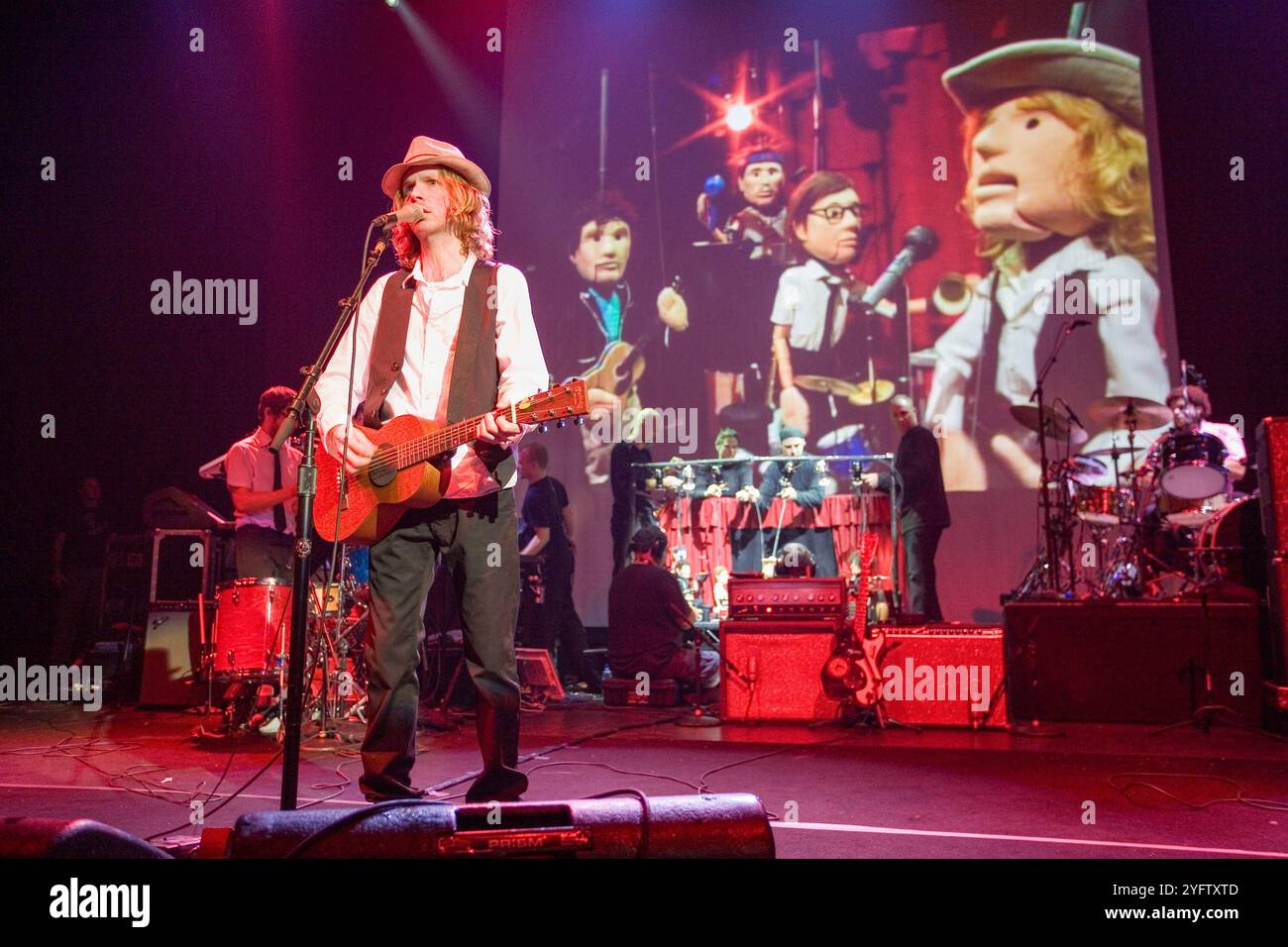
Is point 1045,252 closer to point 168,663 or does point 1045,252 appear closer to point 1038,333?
point 1038,333

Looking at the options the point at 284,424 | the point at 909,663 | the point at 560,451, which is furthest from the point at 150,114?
the point at 909,663

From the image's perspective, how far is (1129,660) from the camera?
634 cm

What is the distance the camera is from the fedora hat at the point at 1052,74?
921cm

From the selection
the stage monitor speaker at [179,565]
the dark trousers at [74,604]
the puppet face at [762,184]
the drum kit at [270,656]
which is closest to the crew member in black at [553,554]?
the drum kit at [270,656]

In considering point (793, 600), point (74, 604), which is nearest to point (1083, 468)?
point (793, 600)

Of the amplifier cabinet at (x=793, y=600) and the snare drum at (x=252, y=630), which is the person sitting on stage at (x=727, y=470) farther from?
the snare drum at (x=252, y=630)

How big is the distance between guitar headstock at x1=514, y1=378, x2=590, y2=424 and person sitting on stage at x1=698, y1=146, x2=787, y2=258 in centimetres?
743

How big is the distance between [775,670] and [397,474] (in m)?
3.79

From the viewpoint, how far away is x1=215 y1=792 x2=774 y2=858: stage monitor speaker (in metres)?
1.71

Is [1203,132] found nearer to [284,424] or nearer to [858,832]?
[858,832]

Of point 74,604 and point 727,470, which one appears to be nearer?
point 74,604

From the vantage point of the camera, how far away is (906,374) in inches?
379

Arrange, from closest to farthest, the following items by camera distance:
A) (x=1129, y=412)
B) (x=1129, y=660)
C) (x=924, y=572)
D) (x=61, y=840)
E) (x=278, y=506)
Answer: (x=61, y=840), (x=1129, y=660), (x=278, y=506), (x=1129, y=412), (x=924, y=572)

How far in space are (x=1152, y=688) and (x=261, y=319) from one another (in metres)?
8.46
